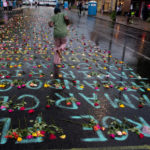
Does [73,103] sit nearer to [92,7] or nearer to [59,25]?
[59,25]

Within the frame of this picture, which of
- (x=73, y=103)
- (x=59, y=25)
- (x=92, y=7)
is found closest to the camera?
(x=73, y=103)

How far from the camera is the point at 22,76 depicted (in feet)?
16.9

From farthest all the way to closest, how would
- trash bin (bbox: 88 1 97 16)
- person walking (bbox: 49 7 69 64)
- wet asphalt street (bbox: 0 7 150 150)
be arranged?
trash bin (bbox: 88 1 97 16) < person walking (bbox: 49 7 69 64) < wet asphalt street (bbox: 0 7 150 150)

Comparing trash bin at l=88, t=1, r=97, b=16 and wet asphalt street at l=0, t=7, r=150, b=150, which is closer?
wet asphalt street at l=0, t=7, r=150, b=150

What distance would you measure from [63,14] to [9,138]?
13.4ft

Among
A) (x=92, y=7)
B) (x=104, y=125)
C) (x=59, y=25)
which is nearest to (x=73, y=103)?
(x=104, y=125)

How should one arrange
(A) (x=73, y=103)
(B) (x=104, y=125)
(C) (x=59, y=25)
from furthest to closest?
1. (C) (x=59, y=25)
2. (A) (x=73, y=103)
3. (B) (x=104, y=125)

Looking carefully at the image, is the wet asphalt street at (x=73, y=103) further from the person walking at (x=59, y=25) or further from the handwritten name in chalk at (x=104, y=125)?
the person walking at (x=59, y=25)

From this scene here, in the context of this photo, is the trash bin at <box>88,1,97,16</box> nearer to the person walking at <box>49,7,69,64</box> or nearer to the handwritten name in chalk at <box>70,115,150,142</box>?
the person walking at <box>49,7,69,64</box>

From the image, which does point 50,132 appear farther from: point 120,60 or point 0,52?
point 0,52

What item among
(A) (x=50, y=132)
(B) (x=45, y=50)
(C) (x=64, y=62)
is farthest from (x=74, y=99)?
(B) (x=45, y=50)

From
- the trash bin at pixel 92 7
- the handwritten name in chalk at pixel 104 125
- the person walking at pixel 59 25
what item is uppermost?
the trash bin at pixel 92 7

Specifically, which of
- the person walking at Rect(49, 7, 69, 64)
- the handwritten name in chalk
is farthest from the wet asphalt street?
the person walking at Rect(49, 7, 69, 64)

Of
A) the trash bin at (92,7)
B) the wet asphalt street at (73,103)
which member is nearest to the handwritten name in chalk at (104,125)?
the wet asphalt street at (73,103)
